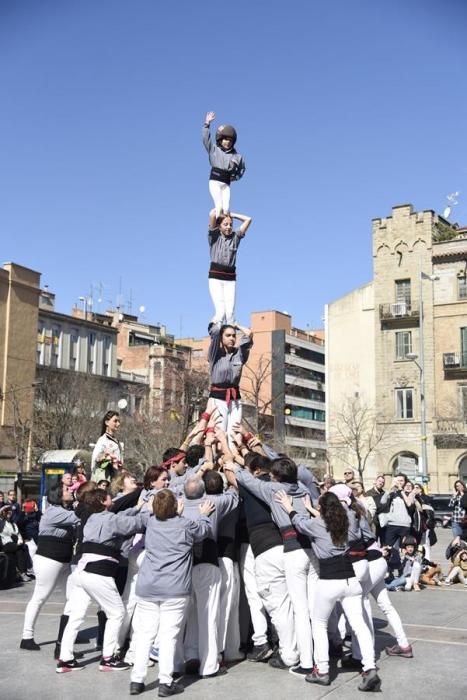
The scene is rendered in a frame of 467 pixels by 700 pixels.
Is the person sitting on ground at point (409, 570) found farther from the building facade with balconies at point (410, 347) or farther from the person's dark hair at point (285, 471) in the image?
the building facade with balconies at point (410, 347)

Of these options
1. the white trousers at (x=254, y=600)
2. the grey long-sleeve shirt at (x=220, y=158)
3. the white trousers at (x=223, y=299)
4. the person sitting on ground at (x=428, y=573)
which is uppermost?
the grey long-sleeve shirt at (x=220, y=158)

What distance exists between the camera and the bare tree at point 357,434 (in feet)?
181

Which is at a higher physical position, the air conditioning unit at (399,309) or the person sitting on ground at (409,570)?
the air conditioning unit at (399,309)

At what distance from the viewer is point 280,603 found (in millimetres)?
8867

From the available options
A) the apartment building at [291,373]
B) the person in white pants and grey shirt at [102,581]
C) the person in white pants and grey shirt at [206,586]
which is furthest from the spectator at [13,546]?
the apartment building at [291,373]

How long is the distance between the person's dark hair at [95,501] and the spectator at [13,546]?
Result: 7.49 m

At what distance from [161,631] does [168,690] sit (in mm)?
564

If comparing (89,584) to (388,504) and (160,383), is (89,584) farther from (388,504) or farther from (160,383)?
(160,383)

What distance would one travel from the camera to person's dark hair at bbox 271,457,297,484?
9.01m

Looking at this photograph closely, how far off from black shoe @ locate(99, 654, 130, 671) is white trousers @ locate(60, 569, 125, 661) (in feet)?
A: 0.21

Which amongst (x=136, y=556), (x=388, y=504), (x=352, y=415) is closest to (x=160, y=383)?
(x=352, y=415)

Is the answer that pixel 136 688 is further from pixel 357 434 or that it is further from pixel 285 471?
pixel 357 434

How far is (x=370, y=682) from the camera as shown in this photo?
7.95m

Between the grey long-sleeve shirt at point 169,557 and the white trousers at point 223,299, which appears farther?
the white trousers at point 223,299
